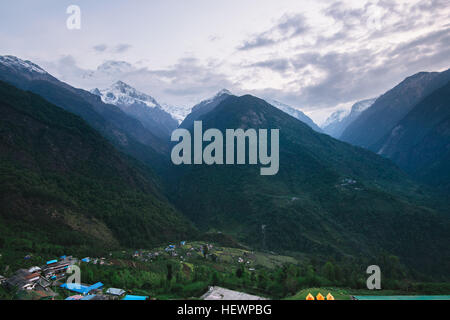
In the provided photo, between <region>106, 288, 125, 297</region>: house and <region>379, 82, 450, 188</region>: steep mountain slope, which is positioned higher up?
<region>379, 82, 450, 188</region>: steep mountain slope

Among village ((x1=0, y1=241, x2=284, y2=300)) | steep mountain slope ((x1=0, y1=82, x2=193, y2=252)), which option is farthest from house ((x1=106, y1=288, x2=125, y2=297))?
steep mountain slope ((x1=0, y1=82, x2=193, y2=252))

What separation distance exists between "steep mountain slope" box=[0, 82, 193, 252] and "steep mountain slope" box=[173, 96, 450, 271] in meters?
29.4

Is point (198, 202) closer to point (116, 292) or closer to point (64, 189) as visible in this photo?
point (64, 189)

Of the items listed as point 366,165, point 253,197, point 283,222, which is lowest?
point 283,222

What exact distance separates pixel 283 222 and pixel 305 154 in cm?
6344

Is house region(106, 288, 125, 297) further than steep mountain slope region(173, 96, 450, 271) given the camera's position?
No

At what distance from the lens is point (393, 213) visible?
317 ft

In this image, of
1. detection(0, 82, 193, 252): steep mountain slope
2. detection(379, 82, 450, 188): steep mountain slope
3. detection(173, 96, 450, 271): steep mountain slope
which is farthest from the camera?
detection(379, 82, 450, 188): steep mountain slope

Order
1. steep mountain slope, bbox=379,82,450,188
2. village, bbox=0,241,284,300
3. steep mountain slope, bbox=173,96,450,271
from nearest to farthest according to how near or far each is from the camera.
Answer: village, bbox=0,241,284,300, steep mountain slope, bbox=173,96,450,271, steep mountain slope, bbox=379,82,450,188

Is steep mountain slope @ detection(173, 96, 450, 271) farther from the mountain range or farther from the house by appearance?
the house

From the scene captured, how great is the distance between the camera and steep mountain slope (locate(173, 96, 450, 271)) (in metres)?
86.0

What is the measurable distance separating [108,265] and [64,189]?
4007 cm
